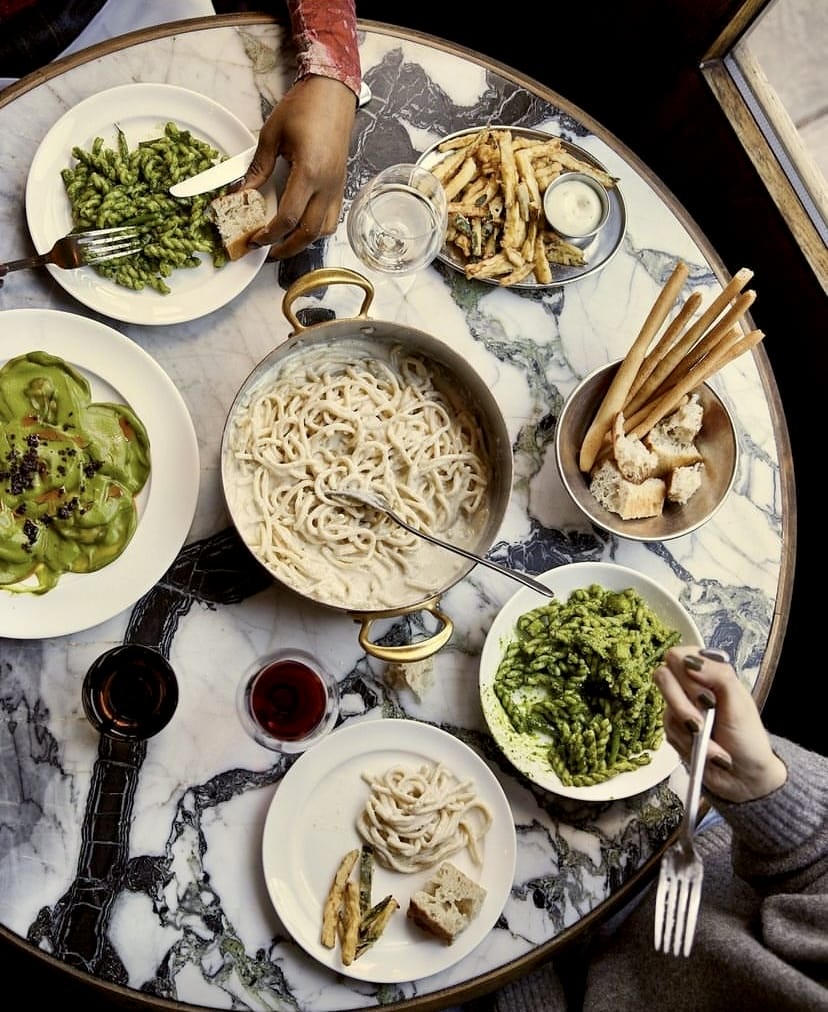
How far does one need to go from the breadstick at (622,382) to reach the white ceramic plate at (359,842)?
2.31 ft

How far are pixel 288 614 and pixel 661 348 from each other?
984 mm

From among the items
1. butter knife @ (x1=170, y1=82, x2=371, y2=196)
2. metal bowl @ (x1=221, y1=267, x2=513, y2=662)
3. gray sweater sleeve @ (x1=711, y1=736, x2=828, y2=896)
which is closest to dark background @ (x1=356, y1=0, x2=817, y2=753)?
gray sweater sleeve @ (x1=711, y1=736, x2=828, y2=896)

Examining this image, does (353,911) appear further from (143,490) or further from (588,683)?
(143,490)

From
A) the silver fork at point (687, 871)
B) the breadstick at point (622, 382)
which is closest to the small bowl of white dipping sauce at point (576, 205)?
the breadstick at point (622, 382)

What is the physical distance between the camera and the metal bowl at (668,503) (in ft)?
7.07

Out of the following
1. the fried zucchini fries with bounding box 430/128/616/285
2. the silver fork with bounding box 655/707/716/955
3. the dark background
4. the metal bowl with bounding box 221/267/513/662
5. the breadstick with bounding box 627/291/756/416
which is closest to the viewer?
the silver fork with bounding box 655/707/716/955

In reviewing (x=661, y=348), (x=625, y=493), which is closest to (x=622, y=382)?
(x=661, y=348)

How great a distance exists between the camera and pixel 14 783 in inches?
76.1

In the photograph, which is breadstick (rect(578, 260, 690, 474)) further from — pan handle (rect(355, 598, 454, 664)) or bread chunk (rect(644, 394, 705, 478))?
pan handle (rect(355, 598, 454, 664))

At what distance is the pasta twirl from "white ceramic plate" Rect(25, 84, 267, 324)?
1.07m

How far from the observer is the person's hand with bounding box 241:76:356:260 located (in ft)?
6.72

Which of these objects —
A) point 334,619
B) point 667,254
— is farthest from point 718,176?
point 334,619

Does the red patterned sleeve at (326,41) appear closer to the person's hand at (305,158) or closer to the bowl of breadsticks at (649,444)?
the person's hand at (305,158)

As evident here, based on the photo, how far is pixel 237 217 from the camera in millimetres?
2051
